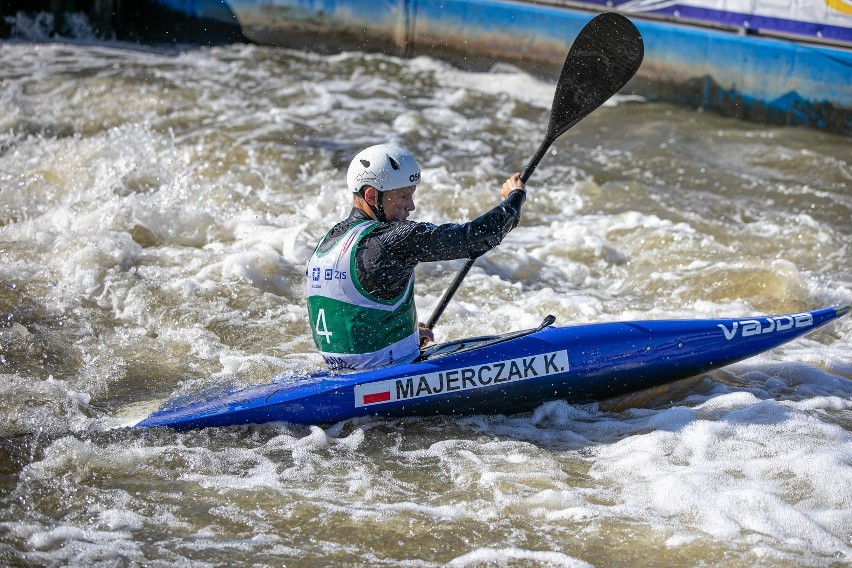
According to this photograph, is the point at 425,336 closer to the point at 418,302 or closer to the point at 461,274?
the point at 461,274

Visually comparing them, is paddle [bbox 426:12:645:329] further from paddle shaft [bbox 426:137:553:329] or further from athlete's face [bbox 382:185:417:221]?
athlete's face [bbox 382:185:417:221]

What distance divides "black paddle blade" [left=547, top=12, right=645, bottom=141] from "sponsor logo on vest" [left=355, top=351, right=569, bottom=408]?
1.30m

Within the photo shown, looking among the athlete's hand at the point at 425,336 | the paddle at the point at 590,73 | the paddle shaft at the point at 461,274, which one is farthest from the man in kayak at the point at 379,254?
the paddle at the point at 590,73

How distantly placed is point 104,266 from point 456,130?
4.01m

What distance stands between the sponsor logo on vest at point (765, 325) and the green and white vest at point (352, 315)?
1469mm

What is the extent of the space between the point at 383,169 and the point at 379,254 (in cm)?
35

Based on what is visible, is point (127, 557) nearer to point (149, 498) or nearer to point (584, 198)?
point (149, 498)

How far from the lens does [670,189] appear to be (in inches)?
305

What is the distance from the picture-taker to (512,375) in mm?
4230

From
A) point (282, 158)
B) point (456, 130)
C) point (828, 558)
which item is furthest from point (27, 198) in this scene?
point (828, 558)

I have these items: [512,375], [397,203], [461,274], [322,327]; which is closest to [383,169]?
[397,203]

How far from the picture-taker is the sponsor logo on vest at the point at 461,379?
412 cm

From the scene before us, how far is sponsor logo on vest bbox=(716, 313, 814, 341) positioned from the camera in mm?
4531

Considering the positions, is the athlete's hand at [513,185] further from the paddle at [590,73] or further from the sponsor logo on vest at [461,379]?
the paddle at [590,73]
